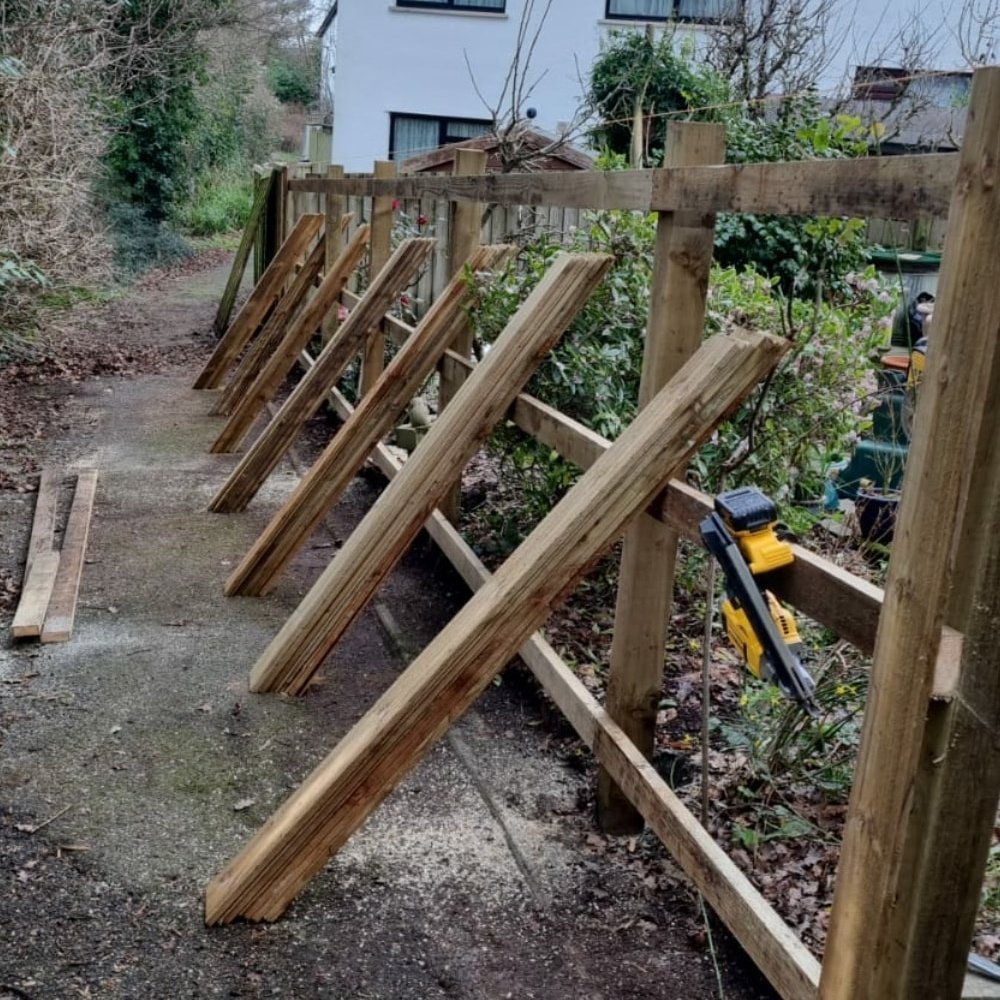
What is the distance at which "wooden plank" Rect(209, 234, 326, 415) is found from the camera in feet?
27.3

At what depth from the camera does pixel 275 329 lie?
8.34 m

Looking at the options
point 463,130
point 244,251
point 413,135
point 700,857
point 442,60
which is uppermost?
point 442,60

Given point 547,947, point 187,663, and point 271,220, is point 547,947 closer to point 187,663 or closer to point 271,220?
point 187,663

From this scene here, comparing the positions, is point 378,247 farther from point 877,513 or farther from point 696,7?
point 696,7

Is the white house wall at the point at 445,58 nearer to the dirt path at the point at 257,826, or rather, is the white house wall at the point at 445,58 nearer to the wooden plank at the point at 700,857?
the dirt path at the point at 257,826

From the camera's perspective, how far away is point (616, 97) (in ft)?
51.1

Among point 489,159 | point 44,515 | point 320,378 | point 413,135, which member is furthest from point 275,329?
point 413,135

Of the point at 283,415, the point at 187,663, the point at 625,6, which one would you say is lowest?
the point at 187,663

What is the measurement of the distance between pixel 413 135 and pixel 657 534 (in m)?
19.7

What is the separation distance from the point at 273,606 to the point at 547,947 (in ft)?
8.50

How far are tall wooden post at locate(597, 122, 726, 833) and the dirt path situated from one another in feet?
1.19

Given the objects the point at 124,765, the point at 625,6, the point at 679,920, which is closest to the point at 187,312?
the point at 625,6

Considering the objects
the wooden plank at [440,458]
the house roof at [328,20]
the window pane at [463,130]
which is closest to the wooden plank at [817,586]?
the wooden plank at [440,458]

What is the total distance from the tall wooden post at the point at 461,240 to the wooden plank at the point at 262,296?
173 inches
